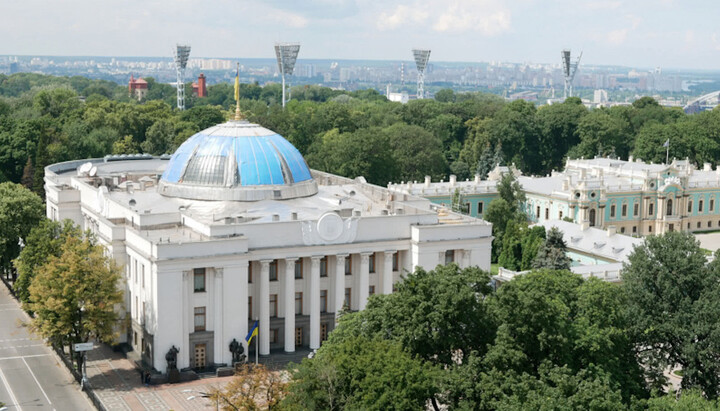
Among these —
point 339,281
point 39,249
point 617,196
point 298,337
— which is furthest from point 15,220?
point 617,196

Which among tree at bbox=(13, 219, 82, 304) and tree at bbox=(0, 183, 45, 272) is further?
tree at bbox=(0, 183, 45, 272)

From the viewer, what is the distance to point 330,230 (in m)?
63.4

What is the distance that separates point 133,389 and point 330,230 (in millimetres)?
14652

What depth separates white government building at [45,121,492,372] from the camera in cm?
6009

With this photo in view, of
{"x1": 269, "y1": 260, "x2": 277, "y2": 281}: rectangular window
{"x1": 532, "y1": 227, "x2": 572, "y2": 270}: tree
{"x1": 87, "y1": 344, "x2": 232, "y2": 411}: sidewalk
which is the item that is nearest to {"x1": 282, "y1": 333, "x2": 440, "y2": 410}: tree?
A: {"x1": 87, "y1": 344, "x2": 232, "y2": 411}: sidewalk

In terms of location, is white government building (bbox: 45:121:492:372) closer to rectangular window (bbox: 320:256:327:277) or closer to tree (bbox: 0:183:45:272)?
rectangular window (bbox: 320:256:327:277)

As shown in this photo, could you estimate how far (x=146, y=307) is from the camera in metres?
61.1

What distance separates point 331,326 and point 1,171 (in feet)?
202

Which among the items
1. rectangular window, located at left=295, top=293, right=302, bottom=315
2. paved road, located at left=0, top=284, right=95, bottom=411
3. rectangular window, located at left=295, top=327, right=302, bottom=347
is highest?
rectangular window, located at left=295, top=293, right=302, bottom=315

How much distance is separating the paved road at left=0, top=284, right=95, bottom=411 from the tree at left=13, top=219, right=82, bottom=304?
9.25 feet

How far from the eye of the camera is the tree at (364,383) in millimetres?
42875

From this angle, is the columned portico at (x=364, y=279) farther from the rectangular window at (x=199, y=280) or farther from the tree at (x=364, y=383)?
the tree at (x=364, y=383)

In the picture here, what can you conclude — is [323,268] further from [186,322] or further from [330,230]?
[186,322]

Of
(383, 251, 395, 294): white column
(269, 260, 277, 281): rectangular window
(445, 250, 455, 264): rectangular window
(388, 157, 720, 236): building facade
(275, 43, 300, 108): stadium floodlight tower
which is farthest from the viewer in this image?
(275, 43, 300, 108): stadium floodlight tower
